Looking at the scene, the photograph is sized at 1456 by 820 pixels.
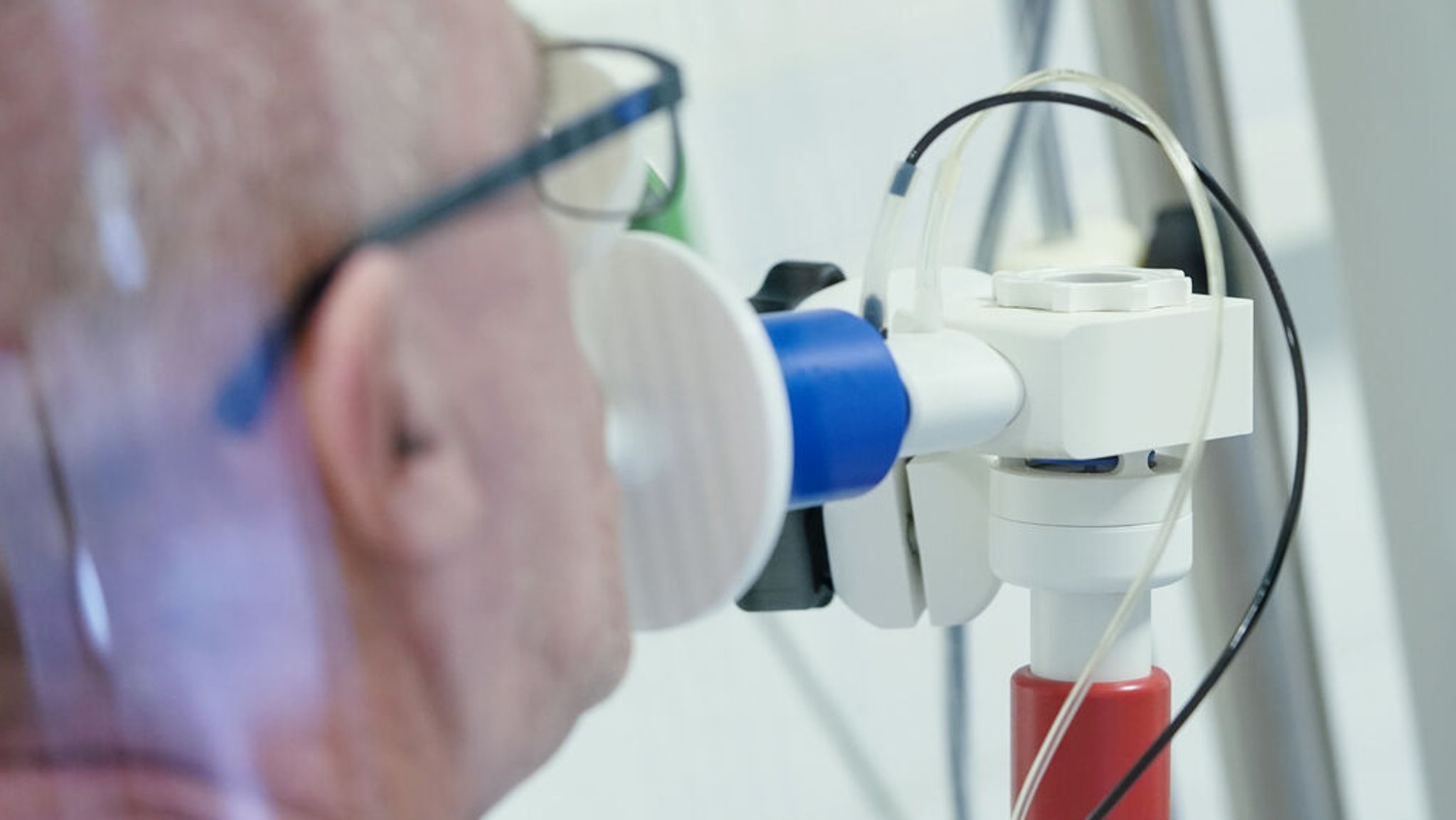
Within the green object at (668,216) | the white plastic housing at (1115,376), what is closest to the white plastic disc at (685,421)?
the green object at (668,216)

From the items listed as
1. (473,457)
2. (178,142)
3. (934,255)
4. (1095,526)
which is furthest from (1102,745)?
(178,142)

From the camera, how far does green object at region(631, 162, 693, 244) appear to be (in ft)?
1.73

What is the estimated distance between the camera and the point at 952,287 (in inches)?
27.3

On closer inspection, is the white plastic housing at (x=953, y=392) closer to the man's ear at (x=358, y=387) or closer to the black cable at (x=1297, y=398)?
the black cable at (x=1297, y=398)

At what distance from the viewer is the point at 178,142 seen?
390mm

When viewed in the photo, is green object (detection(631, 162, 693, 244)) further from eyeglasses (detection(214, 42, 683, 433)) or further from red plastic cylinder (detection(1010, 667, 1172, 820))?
red plastic cylinder (detection(1010, 667, 1172, 820))

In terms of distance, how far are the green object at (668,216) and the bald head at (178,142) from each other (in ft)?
0.42

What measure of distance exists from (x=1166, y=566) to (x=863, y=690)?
24 cm

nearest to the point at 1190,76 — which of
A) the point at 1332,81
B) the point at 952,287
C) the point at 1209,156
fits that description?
the point at 1209,156

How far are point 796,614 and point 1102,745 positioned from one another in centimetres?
19

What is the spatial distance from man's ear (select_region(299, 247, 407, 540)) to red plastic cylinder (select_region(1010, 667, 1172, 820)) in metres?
0.32

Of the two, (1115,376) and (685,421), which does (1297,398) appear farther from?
(685,421)

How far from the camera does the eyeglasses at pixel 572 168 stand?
41cm

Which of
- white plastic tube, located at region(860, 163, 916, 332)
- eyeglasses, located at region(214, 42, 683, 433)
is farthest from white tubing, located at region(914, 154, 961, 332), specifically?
eyeglasses, located at region(214, 42, 683, 433)
